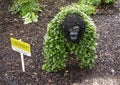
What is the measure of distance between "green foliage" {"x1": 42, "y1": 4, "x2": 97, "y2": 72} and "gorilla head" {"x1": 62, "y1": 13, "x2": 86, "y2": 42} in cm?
8

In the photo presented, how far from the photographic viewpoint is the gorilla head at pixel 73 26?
3820 millimetres

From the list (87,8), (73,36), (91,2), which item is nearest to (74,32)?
(73,36)

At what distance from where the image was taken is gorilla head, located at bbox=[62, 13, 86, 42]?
3.82 metres

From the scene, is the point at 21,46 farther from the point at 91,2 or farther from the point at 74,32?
the point at 91,2

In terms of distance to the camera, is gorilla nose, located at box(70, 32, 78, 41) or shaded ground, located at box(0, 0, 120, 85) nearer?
gorilla nose, located at box(70, 32, 78, 41)

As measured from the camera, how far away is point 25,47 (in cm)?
393

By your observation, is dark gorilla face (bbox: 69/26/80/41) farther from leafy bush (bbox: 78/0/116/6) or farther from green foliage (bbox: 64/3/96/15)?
leafy bush (bbox: 78/0/116/6)

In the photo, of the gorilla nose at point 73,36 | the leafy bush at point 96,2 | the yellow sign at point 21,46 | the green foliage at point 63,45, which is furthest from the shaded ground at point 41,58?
the gorilla nose at point 73,36

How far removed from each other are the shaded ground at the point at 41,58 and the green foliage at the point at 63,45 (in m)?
0.16

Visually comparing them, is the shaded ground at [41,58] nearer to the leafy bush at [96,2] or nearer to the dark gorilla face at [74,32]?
the leafy bush at [96,2]

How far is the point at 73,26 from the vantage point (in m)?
3.82

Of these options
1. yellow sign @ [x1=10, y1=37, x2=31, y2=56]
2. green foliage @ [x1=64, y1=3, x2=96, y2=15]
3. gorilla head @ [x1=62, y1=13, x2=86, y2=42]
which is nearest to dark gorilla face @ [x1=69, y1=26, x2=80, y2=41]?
gorilla head @ [x1=62, y1=13, x2=86, y2=42]

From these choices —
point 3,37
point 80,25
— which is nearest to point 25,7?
point 3,37

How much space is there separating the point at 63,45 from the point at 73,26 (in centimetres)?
40
